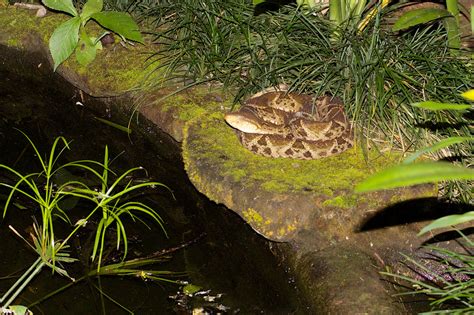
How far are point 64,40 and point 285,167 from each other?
256 centimetres

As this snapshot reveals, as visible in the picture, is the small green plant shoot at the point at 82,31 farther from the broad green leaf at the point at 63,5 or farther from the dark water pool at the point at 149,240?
the dark water pool at the point at 149,240

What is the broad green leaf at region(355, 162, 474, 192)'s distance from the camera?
2.21m

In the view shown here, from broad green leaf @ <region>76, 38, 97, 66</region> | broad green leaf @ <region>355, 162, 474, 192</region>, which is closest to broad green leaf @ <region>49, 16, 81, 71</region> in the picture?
broad green leaf @ <region>76, 38, 97, 66</region>

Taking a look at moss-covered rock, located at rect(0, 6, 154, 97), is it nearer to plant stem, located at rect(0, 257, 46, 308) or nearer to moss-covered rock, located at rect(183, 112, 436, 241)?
moss-covered rock, located at rect(183, 112, 436, 241)

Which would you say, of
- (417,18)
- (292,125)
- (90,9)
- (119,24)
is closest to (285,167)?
(292,125)

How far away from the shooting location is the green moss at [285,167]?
15.9 feet

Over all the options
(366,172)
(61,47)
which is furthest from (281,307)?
(61,47)

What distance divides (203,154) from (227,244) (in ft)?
2.26

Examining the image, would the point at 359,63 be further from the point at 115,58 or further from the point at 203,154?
the point at 115,58

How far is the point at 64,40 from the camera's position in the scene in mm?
6648

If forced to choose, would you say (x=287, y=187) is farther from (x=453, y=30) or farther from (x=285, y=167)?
(x=453, y=30)

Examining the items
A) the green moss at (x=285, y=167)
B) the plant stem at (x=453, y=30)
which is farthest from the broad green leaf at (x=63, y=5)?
the plant stem at (x=453, y=30)

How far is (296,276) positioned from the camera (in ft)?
14.8

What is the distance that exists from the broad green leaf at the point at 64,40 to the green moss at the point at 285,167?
5.69 ft
